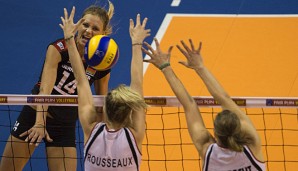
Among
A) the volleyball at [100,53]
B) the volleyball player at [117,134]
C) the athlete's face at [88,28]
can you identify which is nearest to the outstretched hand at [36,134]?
the volleyball at [100,53]

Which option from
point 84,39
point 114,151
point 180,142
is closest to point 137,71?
point 114,151

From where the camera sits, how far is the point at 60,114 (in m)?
6.57

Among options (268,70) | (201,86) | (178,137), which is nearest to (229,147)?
(178,137)

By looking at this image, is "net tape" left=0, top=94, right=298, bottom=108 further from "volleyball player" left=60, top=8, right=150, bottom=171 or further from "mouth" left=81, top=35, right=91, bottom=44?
"volleyball player" left=60, top=8, right=150, bottom=171

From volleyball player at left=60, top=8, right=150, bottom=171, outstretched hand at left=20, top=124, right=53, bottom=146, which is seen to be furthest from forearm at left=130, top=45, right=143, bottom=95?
outstretched hand at left=20, top=124, right=53, bottom=146

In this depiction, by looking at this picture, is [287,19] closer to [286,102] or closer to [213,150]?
[286,102]

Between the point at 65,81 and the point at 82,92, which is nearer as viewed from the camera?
the point at 82,92

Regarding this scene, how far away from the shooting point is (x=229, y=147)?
4543mm

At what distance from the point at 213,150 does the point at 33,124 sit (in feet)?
8.29

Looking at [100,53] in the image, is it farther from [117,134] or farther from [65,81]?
[117,134]

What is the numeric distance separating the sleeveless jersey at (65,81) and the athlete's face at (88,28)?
188mm

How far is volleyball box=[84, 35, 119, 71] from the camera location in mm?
5914

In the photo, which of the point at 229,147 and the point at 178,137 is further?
the point at 178,137

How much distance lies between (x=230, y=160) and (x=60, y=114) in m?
2.51
